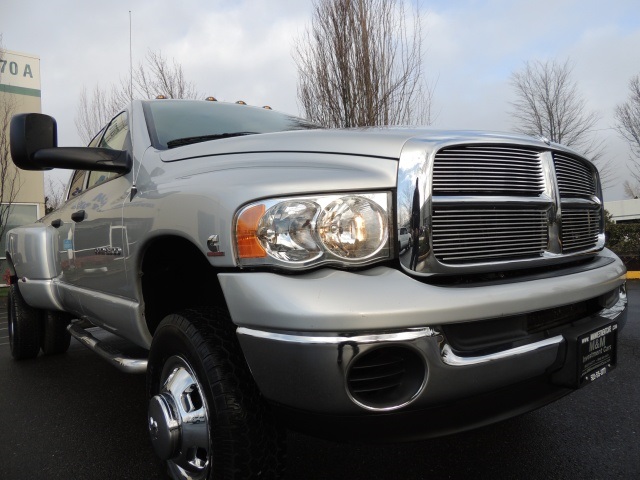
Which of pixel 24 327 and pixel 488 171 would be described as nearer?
pixel 488 171

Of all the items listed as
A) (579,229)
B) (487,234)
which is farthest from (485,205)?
(579,229)

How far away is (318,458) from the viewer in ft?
7.80

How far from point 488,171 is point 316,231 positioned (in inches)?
25.8

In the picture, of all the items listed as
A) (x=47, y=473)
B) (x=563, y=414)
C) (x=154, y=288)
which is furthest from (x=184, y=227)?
(x=563, y=414)

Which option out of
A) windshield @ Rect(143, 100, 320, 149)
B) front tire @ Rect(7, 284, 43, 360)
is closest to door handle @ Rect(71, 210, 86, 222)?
windshield @ Rect(143, 100, 320, 149)

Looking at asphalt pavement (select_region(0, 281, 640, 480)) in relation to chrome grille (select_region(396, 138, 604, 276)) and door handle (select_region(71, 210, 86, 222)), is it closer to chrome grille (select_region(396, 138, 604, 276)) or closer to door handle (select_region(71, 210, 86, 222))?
chrome grille (select_region(396, 138, 604, 276))

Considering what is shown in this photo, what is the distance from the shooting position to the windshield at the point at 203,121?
2.71 meters

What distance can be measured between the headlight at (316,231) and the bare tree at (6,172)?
13.4m

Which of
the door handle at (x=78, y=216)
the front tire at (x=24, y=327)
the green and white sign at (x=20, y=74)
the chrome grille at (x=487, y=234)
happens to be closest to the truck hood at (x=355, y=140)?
the chrome grille at (x=487, y=234)

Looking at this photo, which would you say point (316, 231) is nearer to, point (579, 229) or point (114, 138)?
point (579, 229)

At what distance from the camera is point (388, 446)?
8.06 ft

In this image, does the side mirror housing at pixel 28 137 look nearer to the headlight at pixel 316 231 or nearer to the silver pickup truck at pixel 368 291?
the silver pickup truck at pixel 368 291

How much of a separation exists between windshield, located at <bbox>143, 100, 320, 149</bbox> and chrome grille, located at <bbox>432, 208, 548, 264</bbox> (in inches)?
56.5

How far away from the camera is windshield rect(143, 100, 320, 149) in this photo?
2.71 metres
